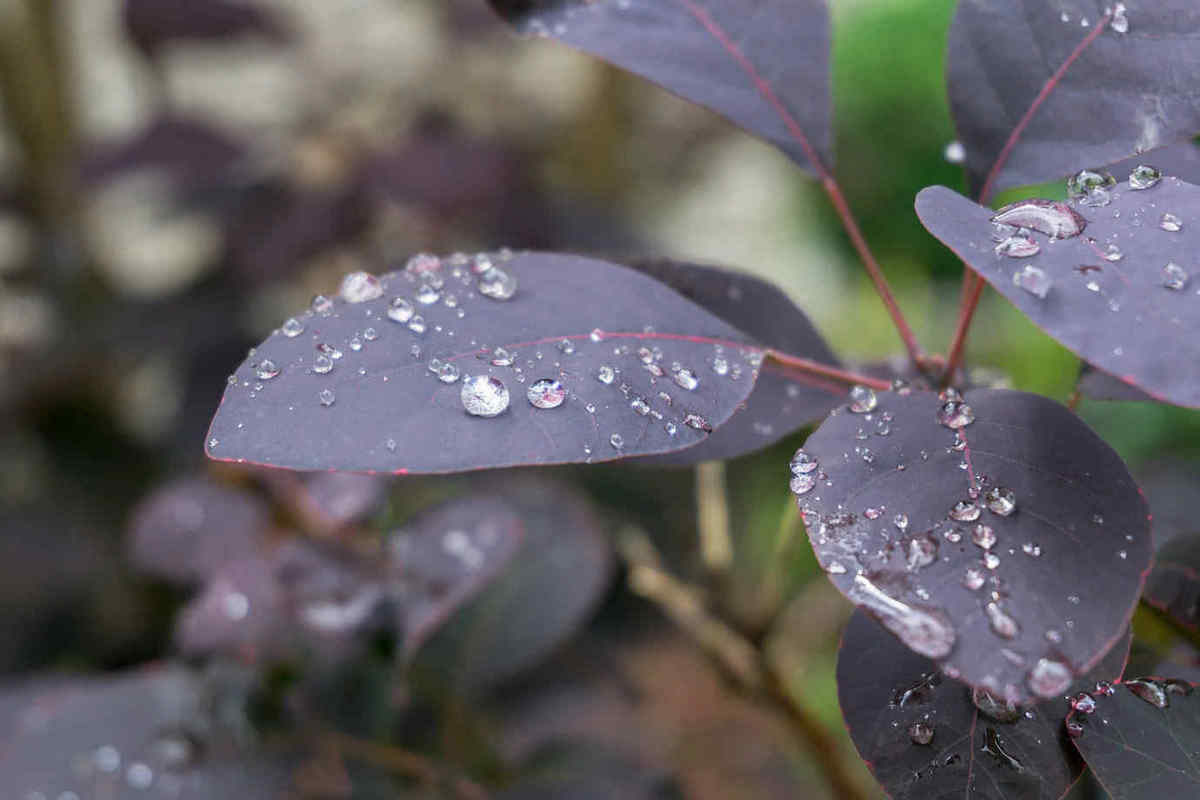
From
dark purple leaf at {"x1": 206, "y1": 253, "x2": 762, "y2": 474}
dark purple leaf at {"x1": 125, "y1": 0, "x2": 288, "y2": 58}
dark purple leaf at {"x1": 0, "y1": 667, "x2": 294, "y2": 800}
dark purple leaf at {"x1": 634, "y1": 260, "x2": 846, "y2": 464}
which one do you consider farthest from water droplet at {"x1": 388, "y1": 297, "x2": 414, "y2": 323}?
dark purple leaf at {"x1": 125, "y1": 0, "x2": 288, "y2": 58}

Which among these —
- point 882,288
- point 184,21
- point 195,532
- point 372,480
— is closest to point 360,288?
point 882,288

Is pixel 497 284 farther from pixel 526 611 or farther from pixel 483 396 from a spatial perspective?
pixel 526 611

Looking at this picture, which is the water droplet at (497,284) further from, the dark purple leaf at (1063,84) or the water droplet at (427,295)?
the dark purple leaf at (1063,84)

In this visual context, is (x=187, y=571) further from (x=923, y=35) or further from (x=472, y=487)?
(x=923, y=35)

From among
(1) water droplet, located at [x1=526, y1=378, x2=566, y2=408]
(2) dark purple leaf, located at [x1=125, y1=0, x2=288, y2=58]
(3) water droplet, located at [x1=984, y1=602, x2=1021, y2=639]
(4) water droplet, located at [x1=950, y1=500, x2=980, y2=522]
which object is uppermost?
(1) water droplet, located at [x1=526, y1=378, x2=566, y2=408]

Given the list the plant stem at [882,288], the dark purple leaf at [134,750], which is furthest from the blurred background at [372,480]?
the plant stem at [882,288]

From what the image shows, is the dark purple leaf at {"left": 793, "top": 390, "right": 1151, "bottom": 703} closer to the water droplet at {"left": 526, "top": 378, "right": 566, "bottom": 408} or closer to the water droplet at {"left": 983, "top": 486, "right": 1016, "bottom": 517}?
the water droplet at {"left": 983, "top": 486, "right": 1016, "bottom": 517}
